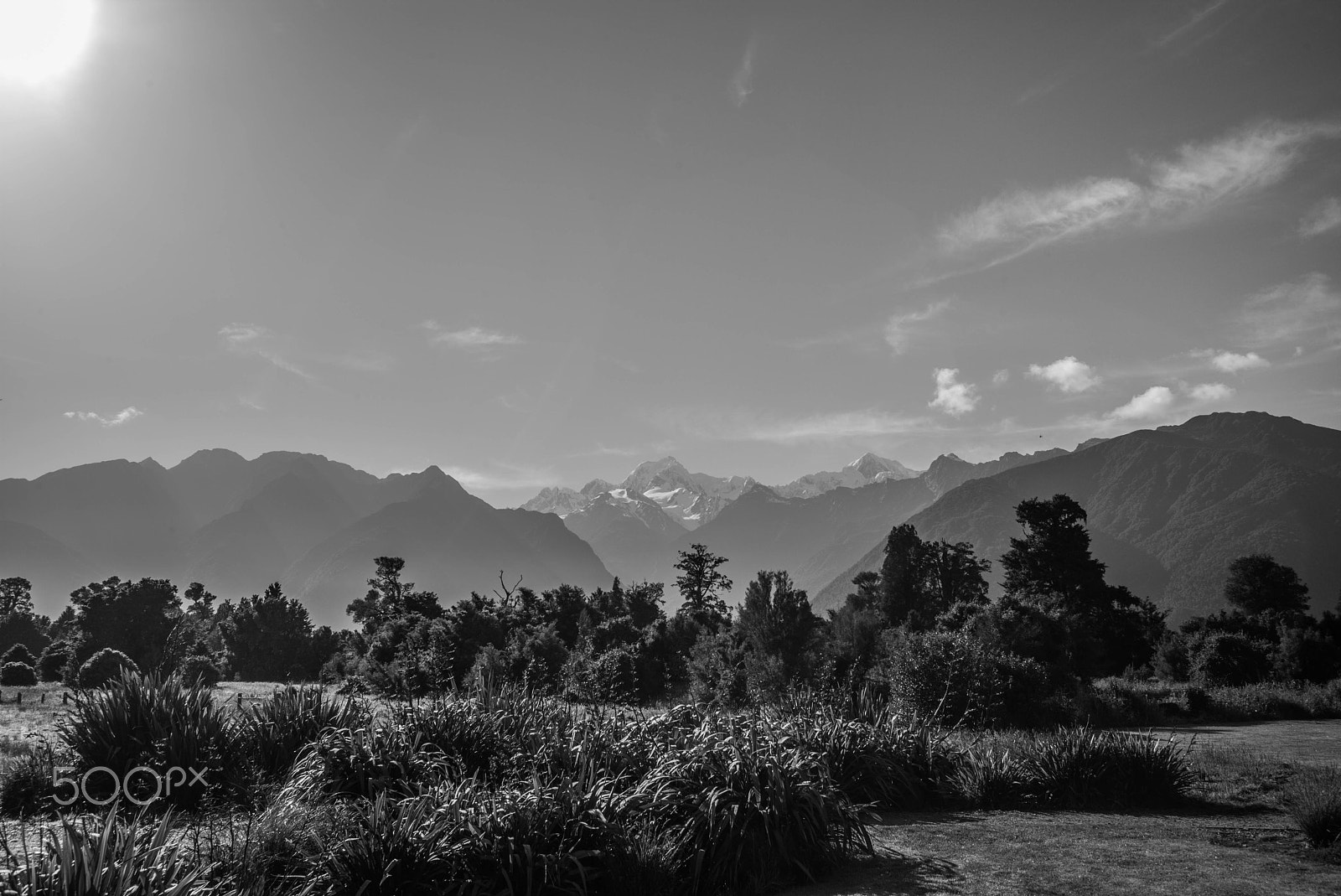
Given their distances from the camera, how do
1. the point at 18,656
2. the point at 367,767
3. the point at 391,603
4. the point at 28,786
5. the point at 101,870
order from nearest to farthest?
1. the point at 101,870
2. the point at 367,767
3. the point at 28,786
4. the point at 18,656
5. the point at 391,603

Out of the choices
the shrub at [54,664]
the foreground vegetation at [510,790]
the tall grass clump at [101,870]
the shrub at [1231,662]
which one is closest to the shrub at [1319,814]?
the foreground vegetation at [510,790]

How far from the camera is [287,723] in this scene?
38.7ft

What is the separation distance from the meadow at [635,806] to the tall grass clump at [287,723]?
0.15 ft

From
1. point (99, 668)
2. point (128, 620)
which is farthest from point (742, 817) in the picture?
point (128, 620)

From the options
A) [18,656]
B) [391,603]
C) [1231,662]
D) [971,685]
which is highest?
[391,603]

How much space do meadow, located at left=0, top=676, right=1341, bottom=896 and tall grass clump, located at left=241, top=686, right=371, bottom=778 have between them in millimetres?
46

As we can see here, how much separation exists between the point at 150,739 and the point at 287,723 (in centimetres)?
176

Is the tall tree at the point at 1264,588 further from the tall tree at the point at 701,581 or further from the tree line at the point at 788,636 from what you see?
the tall tree at the point at 701,581

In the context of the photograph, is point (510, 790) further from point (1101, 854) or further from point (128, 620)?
point (128, 620)

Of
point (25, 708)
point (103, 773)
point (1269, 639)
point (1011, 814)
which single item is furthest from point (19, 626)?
point (1269, 639)

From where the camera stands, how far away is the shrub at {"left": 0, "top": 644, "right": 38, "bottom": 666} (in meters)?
50.0

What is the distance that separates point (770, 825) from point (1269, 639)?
56.5 m

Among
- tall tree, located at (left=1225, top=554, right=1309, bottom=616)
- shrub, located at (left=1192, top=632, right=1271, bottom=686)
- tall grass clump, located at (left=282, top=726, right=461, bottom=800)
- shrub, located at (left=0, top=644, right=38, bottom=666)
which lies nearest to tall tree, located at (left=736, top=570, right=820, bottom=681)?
shrub, located at (left=1192, top=632, right=1271, bottom=686)

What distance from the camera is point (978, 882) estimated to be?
7066mm
